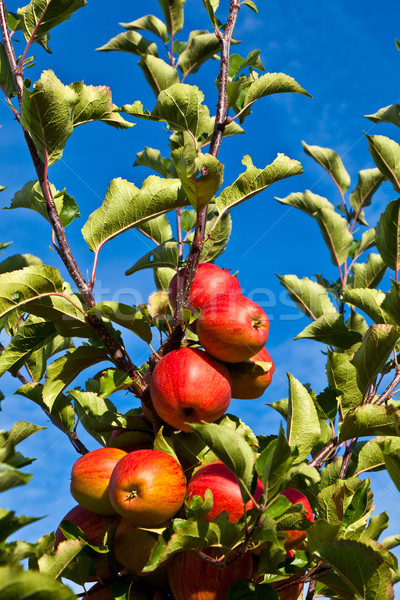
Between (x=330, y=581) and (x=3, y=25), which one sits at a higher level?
(x=3, y=25)

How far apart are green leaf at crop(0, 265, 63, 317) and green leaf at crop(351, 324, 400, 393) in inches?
48.3

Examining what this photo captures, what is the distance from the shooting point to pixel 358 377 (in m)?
2.28

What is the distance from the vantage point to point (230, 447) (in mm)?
1530

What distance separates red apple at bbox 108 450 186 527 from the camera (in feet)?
5.94

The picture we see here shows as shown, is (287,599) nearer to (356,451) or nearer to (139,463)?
(139,463)

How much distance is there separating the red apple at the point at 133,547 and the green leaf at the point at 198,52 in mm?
3094

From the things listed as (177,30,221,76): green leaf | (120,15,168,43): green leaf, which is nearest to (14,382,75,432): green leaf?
(177,30,221,76): green leaf

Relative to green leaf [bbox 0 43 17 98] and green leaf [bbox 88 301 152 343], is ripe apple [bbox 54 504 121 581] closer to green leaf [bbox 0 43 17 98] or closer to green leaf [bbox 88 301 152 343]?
green leaf [bbox 88 301 152 343]

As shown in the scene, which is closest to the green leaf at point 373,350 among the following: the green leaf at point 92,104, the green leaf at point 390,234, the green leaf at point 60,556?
the green leaf at point 390,234

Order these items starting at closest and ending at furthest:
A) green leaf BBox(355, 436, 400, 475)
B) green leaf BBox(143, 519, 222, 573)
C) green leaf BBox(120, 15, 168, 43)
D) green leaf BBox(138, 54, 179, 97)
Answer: green leaf BBox(143, 519, 222, 573) → green leaf BBox(355, 436, 400, 475) → green leaf BBox(138, 54, 179, 97) → green leaf BBox(120, 15, 168, 43)

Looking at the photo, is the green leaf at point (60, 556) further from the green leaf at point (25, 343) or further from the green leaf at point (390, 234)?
the green leaf at point (390, 234)

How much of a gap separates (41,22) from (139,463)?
1967mm

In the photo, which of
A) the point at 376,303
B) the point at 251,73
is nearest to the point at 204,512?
the point at 376,303

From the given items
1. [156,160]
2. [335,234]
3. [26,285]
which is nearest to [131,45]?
[156,160]
